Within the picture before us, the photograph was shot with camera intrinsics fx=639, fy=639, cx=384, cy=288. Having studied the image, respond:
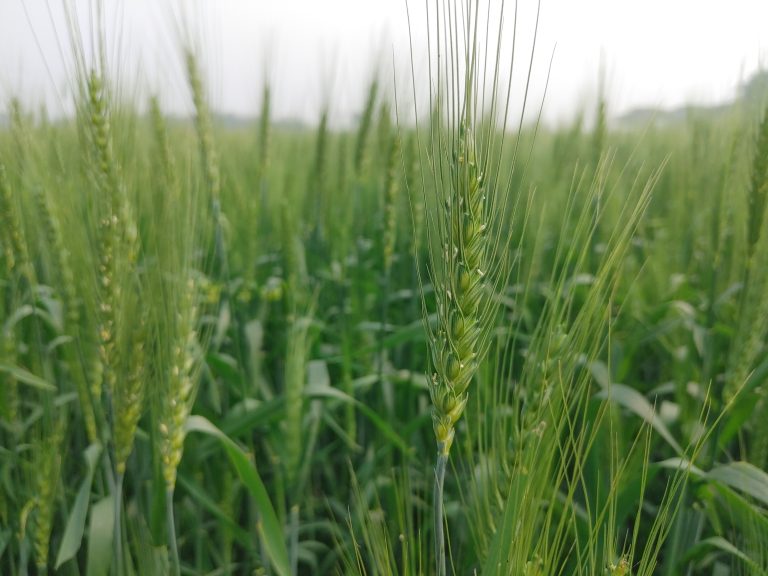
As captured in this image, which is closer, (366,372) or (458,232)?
(458,232)

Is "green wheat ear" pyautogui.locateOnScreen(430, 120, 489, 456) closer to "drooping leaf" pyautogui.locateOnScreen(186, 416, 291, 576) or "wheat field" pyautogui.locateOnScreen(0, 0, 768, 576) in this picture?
"wheat field" pyautogui.locateOnScreen(0, 0, 768, 576)

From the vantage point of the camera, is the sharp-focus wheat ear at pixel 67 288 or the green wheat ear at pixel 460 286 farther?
the sharp-focus wheat ear at pixel 67 288

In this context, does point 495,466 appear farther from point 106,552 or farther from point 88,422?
point 88,422

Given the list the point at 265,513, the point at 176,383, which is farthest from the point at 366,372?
the point at 176,383

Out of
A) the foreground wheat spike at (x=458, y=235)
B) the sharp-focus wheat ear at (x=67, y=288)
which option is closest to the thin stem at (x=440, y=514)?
the foreground wheat spike at (x=458, y=235)

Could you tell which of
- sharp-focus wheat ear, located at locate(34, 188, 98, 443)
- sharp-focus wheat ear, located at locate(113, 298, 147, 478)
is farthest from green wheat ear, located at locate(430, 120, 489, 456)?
sharp-focus wheat ear, located at locate(34, 188, 98, 443)

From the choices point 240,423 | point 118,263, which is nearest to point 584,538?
point 240,423

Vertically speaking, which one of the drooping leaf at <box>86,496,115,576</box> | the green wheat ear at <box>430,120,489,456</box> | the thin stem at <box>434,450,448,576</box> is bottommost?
the drooping leaf at <box>86,496,115,576</box>

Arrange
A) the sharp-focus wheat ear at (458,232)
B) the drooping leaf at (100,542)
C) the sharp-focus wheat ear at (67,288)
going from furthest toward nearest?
the sharp-focus wheat ear at (67,288)
the drooping leaf at (100,542)
the sharp-focus wheat ear at (458,232)

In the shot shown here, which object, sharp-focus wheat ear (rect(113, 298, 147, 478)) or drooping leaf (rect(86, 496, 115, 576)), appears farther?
drooping leaf (rect(86, 496, 115, 576))

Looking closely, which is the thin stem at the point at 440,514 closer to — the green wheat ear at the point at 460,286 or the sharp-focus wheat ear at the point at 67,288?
the green wheat ear at the point at 460,286

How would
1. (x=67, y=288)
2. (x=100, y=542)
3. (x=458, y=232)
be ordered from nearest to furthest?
(x=458, y=232)
(x=100, y=542)
(x=67, y=288)

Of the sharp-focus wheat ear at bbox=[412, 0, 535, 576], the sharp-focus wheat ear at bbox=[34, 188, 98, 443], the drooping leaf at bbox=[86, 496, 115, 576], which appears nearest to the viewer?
the sharp-focus wheat ear at bbox=[412, 0, 535, 576]

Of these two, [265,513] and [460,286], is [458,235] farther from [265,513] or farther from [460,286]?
[265,513]
